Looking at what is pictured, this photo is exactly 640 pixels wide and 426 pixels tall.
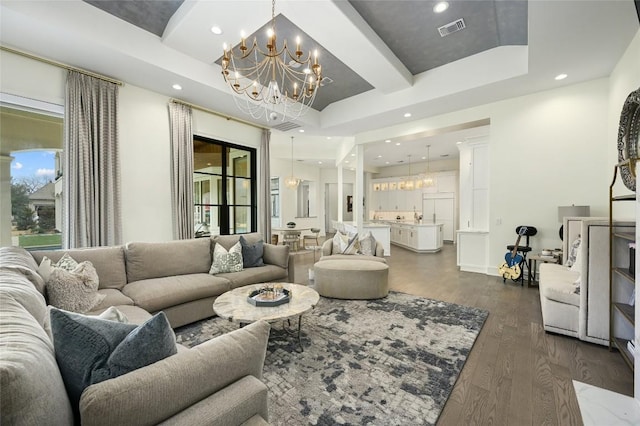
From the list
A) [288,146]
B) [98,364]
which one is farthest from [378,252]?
[288,146]

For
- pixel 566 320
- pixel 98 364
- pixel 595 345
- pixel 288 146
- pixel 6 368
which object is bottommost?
pixel 595 345

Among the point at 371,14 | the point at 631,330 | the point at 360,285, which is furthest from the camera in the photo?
the point at 360,285

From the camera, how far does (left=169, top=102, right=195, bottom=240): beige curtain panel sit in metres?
4.35

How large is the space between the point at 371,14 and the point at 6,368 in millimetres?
3848

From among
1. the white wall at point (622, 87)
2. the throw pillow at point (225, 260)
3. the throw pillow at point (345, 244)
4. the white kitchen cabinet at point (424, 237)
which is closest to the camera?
the white wall at point (622, 87)

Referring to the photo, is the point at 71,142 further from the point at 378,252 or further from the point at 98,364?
the point at 378,252

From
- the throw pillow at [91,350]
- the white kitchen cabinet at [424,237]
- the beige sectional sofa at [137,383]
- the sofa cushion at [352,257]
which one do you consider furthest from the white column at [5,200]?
the white kitchen cabinet at [424,237]

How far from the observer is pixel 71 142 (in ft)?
10.9

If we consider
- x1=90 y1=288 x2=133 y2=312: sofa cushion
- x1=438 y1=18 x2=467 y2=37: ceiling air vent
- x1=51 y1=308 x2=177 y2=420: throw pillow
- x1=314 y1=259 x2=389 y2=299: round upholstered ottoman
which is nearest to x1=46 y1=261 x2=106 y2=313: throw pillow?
x1=90 y1=288 x2=133 y2=312: sofa cushion

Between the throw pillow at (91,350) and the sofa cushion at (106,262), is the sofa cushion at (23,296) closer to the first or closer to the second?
the throw pillow at (91,350)

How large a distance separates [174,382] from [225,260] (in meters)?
2.70

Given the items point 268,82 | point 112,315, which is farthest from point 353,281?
point 268,82

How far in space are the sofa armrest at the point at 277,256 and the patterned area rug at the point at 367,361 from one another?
89cm

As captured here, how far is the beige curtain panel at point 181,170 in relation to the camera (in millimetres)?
4348
